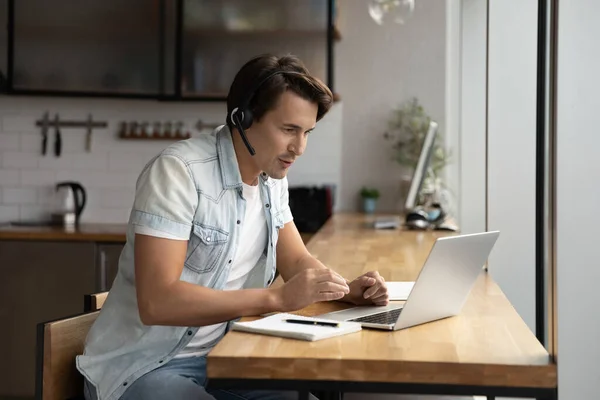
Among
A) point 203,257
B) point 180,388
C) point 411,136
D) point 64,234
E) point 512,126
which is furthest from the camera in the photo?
point 411,136

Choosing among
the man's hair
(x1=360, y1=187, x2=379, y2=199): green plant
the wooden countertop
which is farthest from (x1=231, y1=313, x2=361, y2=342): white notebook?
(x1=360, y1=187, x2=379, y2=199): green plant

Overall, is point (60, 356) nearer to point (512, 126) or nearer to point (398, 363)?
point (398, 363)

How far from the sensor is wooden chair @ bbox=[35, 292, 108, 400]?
183 cm

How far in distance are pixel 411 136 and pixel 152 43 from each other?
5.43ft

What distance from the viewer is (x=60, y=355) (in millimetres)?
1895

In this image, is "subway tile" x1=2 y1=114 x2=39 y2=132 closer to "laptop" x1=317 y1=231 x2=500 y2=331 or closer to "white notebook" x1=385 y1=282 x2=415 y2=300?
"white notebook" x1=385 y1=282 x2=415 y2=300

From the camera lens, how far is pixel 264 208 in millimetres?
2219

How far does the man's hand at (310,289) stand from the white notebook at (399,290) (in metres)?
0.38

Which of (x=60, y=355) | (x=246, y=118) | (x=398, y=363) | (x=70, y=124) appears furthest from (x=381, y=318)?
(x=70, y=124)

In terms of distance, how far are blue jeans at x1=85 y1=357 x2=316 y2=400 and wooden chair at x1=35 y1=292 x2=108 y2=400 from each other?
0.17 ft

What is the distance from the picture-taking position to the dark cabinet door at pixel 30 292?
452 cm

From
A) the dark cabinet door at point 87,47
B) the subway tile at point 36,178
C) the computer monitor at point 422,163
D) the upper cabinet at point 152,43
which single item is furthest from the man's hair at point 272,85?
the subway tile at point 36,178

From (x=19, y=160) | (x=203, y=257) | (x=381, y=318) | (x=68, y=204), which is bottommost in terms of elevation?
(x=381, y=318)

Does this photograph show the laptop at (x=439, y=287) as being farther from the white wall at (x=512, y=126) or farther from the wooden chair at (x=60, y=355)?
the white wall at (x=512, y=126)
